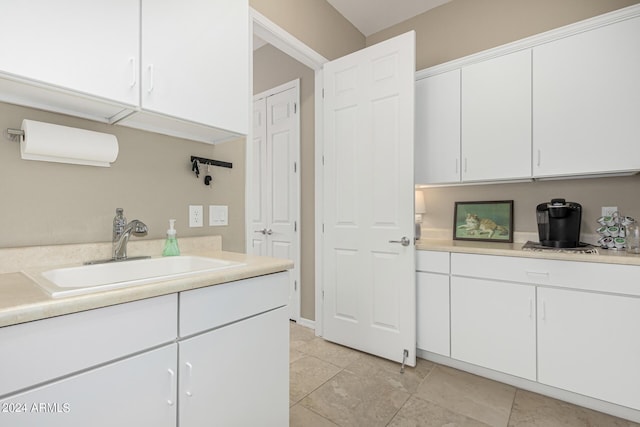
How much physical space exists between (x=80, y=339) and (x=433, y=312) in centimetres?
201

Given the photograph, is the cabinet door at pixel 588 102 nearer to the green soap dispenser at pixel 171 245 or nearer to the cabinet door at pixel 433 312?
the cabinet door at pixel 433 312

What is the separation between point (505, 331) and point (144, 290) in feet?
6.56

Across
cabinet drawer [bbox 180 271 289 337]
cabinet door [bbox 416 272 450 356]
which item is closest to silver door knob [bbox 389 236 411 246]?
cabinet door [bbox 416 272 450 356]

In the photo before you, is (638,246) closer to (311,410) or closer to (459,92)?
(459,92)

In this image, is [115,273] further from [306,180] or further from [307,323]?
[307,323]

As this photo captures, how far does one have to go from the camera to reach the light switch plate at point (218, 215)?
5.64 ft

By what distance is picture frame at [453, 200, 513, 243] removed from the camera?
7.71 feet

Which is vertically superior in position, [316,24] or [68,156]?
[316,24]

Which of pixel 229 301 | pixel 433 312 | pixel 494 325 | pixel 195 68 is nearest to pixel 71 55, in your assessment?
pixel 195 68

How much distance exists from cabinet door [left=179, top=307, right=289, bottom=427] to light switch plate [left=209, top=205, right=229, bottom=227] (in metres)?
0.70

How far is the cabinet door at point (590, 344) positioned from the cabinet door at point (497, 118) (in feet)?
2.73

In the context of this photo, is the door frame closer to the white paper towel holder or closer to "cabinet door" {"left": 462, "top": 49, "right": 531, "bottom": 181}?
the white paper towel holder

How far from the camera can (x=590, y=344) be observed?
65.4 inches

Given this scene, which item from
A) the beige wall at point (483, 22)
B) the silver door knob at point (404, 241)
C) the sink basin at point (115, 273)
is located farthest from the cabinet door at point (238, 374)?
the beige wall at point (483, 22)
